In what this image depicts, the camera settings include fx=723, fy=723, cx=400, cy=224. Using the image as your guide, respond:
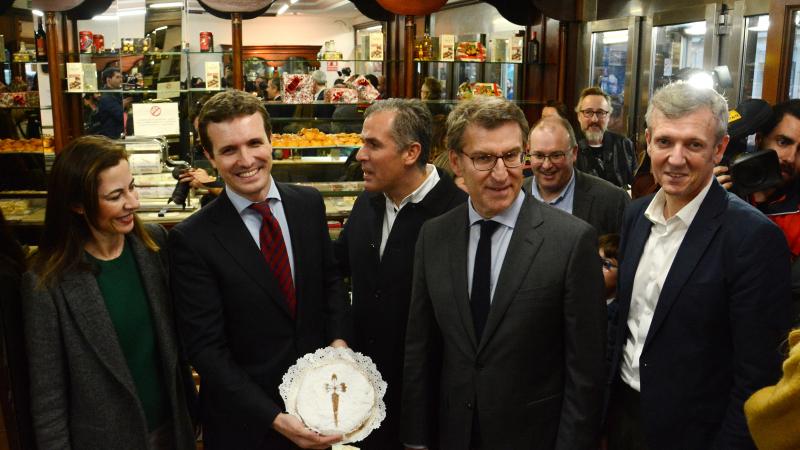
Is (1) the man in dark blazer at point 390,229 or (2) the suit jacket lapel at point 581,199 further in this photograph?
(2) the suit jacket lapel at point 581,199

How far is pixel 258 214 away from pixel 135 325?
49 centimetres

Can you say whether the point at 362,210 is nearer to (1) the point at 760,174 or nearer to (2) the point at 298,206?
(2) the point at 298,206

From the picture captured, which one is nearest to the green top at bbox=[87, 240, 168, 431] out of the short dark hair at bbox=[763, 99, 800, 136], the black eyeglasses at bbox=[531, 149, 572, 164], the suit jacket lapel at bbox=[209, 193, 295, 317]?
the suit jacket lapel at bbox=[209, 193, 295, 317]

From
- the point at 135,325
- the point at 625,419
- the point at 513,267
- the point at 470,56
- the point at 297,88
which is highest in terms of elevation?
the point at 470,56

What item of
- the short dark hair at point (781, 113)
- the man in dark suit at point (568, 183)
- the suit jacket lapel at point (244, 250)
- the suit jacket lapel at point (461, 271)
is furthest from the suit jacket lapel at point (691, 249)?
the man in dark suit at point (568, 183)

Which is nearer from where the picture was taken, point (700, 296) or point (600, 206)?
point (700, 296)

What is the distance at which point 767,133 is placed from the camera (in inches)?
94.1

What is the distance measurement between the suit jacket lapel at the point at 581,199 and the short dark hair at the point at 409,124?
883mm

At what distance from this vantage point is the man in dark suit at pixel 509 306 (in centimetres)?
189

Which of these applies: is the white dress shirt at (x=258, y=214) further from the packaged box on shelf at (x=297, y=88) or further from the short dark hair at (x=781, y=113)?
the packaged box on shelf at (x=297, y=88)

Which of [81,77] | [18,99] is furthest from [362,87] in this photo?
[18,99]

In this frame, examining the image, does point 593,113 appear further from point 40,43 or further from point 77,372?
point 40,43

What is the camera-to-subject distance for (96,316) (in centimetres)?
204

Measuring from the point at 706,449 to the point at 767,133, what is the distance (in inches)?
42.9
